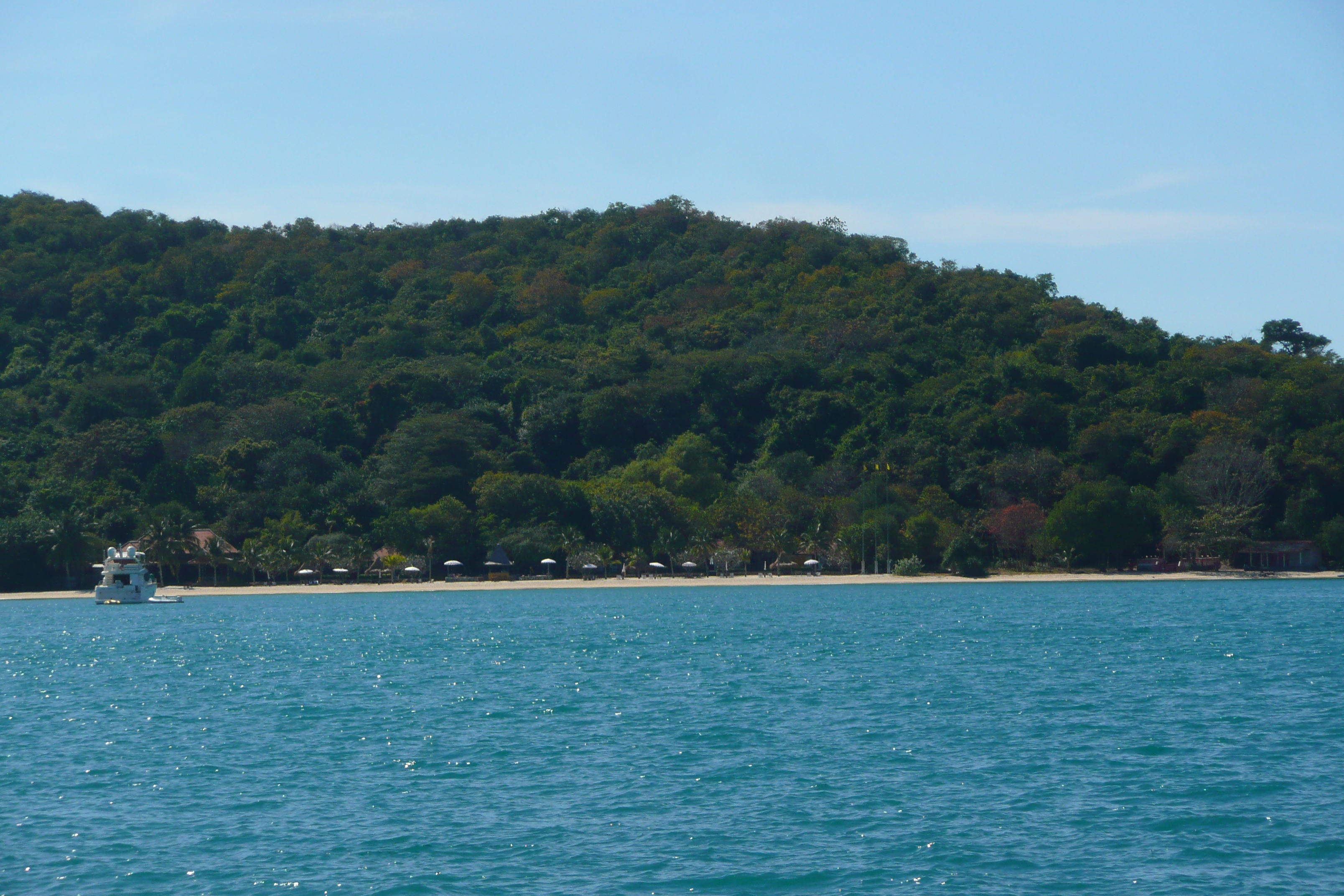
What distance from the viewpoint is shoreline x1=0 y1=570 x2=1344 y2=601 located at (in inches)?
2783

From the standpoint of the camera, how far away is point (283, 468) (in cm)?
8238

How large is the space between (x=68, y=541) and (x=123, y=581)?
7.28 meters

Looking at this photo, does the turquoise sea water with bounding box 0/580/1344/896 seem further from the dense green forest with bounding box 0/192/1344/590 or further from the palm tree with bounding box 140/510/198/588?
the dense green forest with bounding box 0/192/1344/590

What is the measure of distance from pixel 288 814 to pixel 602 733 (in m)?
7.18

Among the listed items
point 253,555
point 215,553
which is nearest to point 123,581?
point 215,553

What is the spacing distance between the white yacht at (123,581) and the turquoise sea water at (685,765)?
74.2ft

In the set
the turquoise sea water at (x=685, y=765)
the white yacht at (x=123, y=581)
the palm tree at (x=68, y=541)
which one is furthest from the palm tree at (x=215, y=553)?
the turquoise sea water at (x=685, y=765)

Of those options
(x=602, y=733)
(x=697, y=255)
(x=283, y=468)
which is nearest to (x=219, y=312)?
(x=283, y=468)

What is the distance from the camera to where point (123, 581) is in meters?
63.3

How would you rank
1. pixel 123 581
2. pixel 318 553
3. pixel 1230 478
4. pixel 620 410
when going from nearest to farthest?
pixel 123 581, pixel 1230 478, pixel 318 553, pixel 620 410

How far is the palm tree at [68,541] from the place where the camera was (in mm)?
68062

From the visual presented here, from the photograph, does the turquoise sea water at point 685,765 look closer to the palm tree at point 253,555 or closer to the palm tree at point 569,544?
the palm tree at point 253,555

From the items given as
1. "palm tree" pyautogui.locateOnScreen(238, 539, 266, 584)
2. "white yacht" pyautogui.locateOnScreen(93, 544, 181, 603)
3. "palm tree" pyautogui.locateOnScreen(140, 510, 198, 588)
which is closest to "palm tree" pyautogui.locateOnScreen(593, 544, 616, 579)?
"palm tree" pyautogui.locateOnScreen(238, 539, 266, 584)

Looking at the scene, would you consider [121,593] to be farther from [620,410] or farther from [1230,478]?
[1230,478]
